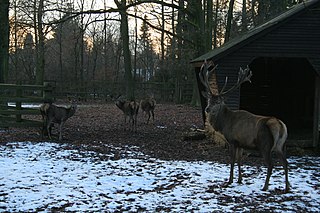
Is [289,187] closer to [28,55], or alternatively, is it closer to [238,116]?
[238,116]

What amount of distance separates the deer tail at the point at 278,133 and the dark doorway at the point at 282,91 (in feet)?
25.4

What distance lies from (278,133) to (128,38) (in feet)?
67.4

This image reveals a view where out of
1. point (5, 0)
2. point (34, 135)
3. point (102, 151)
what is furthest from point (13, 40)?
point (102, 151)

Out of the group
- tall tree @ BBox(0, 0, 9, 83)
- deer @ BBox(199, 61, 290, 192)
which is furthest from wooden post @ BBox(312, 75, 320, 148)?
tall tree @ BBox(0, 0, 9, 83)

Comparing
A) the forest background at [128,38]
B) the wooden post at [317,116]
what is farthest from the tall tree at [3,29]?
the wooden post at [317,116]

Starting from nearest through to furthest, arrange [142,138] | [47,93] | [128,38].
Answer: [47,93]
[142,138]
[128,38]

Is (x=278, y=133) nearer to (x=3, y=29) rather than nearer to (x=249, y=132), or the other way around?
(x=249, y=132)

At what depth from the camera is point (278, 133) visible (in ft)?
23.0

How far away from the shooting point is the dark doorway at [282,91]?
15.0 meters

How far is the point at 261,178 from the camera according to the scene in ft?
25.8

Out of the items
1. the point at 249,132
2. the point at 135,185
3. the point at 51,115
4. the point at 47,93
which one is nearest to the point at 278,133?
the point at 249,132

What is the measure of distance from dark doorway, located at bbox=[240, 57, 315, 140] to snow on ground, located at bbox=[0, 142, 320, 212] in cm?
597

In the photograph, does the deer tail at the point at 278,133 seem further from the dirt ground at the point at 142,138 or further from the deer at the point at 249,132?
the dirt ground at the point at 142,138

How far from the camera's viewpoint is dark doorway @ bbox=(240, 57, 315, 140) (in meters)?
15.0
